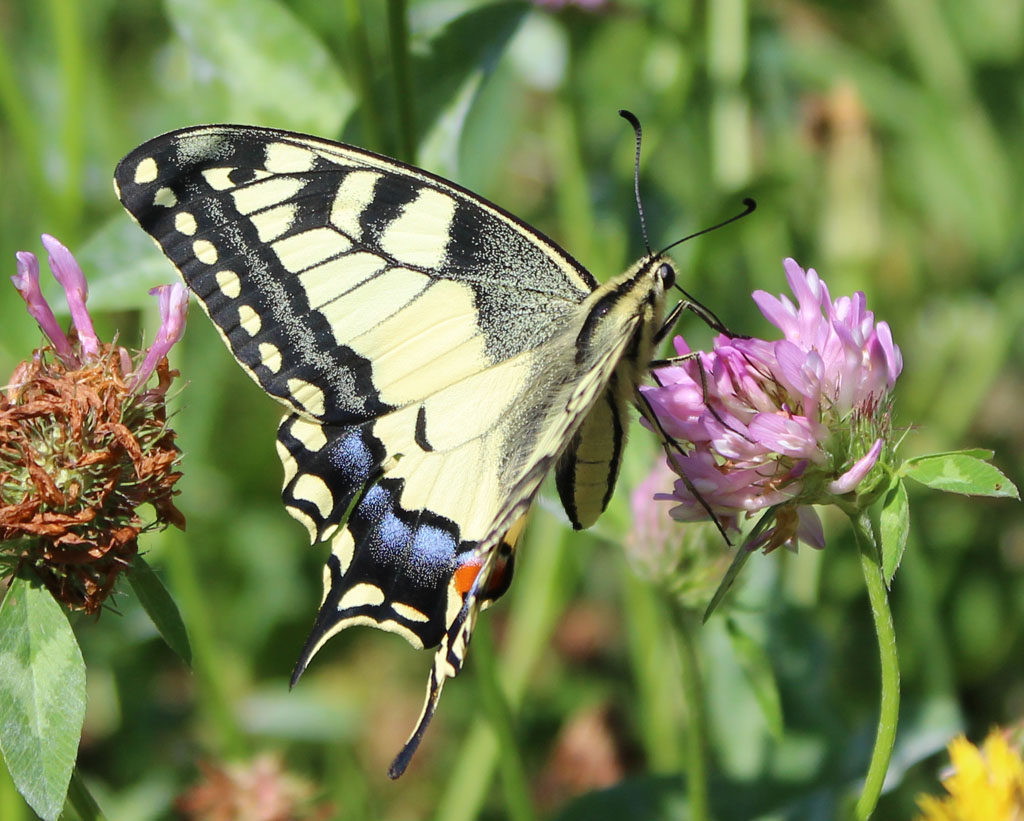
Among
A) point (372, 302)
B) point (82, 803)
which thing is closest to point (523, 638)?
point (372, 302)

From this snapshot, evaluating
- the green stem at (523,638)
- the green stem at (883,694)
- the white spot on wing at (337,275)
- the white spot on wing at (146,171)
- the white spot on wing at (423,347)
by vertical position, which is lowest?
the green stem at (523,638)

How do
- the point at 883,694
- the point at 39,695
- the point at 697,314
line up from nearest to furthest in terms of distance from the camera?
the point at 883,694
the point at 39,695
the point at 697,314

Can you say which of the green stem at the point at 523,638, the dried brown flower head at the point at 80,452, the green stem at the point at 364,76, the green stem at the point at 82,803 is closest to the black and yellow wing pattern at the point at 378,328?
the dried brown flower head at the point at 80,452

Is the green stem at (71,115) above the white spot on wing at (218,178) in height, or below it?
above

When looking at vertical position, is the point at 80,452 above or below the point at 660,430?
above

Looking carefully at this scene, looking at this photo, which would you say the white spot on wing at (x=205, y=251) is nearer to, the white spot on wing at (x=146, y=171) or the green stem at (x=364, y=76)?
the white spot on wing at (x=146, y=171)

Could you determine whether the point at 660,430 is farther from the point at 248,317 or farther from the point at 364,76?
the point at 364,76

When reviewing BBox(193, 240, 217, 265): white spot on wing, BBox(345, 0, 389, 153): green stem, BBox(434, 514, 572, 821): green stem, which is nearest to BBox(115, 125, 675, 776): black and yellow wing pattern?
BBox(193, 240, 217, 265): white spot on wing

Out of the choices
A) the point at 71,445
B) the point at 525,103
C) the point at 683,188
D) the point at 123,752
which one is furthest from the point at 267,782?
the point at 525,103
